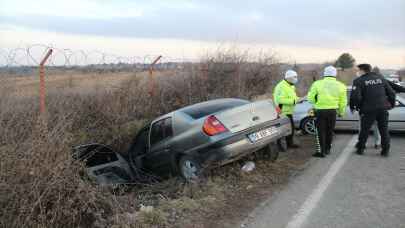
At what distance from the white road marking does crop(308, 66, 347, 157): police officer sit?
531 millimetres

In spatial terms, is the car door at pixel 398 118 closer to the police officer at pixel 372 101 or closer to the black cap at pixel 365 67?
the police officer at pixel 372 101

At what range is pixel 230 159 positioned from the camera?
6.39 meters

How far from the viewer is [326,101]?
26.3ft

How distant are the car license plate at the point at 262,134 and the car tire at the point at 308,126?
3.82 metres

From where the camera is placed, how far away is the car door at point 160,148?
23.6ft

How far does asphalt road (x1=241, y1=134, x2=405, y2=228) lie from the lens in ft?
15.4

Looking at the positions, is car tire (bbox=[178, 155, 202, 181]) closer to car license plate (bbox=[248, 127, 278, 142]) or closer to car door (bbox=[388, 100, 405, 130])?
car license plate (bbox=[248, 127, 278, 142])

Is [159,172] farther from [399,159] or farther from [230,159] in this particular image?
[399,159]

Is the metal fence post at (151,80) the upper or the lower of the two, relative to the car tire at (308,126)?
upper

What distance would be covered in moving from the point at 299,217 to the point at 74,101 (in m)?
5.14

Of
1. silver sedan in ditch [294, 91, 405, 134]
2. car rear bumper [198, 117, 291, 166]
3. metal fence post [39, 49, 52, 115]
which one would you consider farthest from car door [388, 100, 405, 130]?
metal fence post [39, 49, 52, 115]

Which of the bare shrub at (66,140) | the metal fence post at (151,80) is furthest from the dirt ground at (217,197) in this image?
the metal fence post at (151,80)

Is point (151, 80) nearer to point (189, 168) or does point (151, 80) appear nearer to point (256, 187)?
point (189, 168)

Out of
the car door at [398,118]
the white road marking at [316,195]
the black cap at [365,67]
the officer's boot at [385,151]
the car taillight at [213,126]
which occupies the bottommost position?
the white road marking at [316,195]
